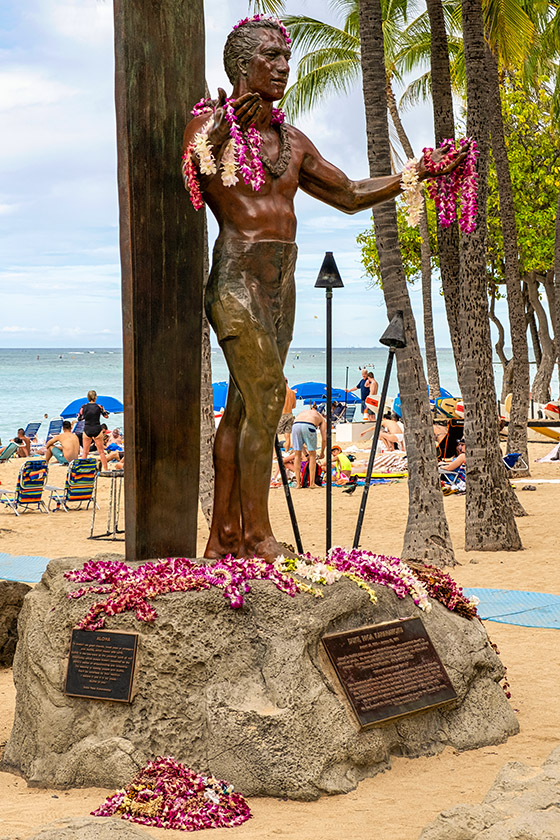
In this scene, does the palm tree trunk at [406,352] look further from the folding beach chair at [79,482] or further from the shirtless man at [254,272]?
the folding beach chair at [79,482]

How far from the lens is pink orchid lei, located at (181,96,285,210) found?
456 centimetres

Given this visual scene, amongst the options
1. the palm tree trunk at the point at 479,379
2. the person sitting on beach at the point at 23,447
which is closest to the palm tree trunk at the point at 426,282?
the person sitting on beach at the point at 23,447

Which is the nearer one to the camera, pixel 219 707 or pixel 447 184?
pixel 219 707

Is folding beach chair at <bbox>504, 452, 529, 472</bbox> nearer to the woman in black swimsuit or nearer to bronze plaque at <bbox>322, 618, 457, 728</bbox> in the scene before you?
the woman in black swimsuit

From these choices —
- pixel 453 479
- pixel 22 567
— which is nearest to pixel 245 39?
pixel 22 567

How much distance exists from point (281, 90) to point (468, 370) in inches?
219

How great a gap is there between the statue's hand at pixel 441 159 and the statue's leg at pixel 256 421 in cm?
126

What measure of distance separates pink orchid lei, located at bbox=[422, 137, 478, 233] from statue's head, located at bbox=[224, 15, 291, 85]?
40.8 inches

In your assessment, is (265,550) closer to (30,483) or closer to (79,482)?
(30,483)

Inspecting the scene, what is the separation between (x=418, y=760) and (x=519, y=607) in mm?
Answer: 3369

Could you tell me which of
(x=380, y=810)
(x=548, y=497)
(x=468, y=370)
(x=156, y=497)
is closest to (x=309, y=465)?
(x=548, y=497)

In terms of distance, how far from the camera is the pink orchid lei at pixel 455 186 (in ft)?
17.3

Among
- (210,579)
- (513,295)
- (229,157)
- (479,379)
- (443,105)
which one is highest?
(443,105)

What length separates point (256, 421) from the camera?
503 cm
